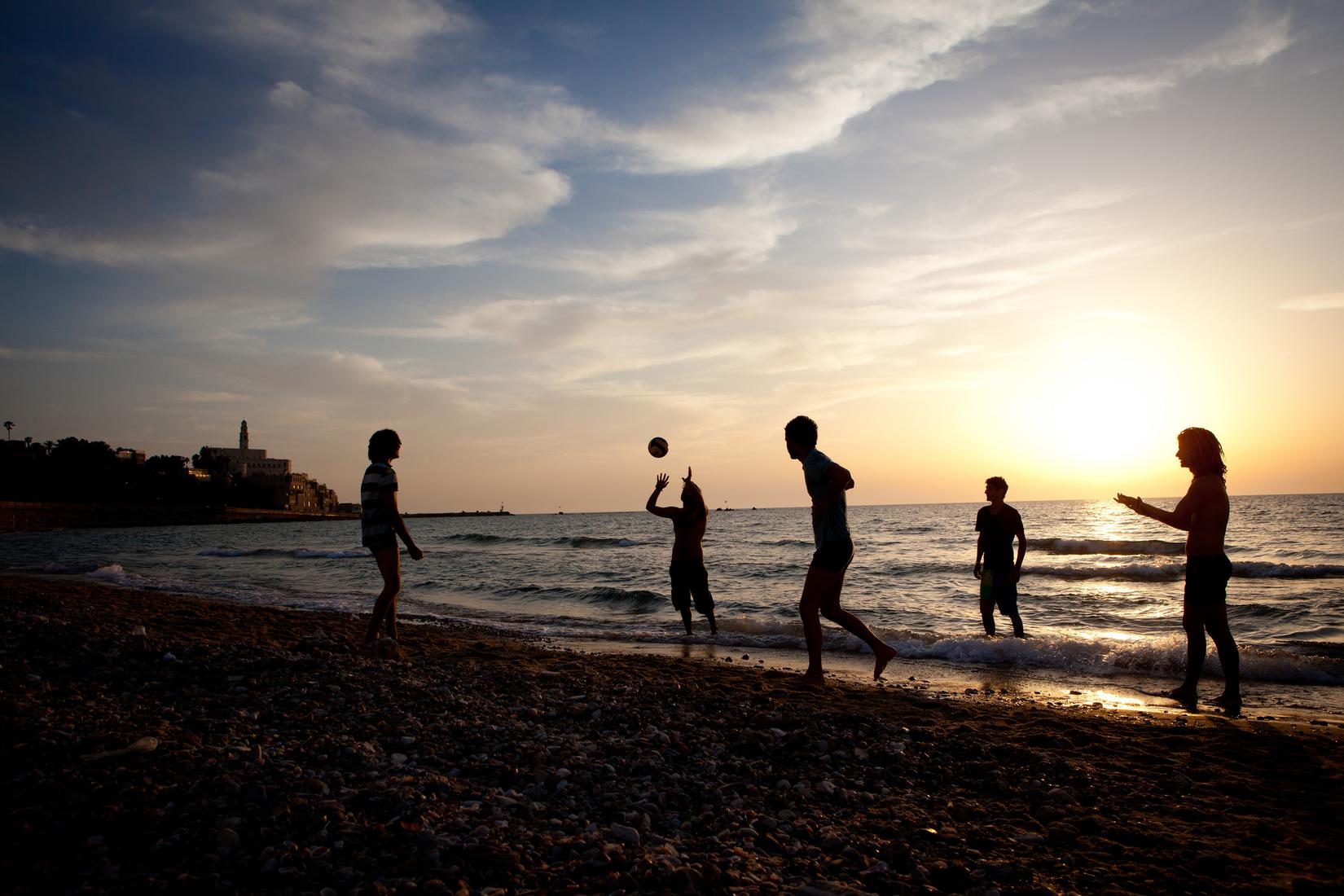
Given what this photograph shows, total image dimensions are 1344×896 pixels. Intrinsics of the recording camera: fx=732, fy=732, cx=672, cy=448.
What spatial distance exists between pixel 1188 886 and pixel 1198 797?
140 centimetres

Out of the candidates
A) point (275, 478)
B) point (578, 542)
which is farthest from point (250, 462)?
point (578, 542)

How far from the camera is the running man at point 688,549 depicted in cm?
1121

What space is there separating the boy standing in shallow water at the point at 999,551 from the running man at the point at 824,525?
13.5 feet

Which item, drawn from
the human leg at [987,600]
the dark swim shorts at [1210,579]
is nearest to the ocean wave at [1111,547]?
the human leg at [987,600]

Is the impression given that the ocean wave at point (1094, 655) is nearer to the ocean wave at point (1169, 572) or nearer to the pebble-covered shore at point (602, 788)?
the pebble-covered shore at point (602, 788)

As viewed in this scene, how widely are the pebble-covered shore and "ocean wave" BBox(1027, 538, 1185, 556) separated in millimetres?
30641

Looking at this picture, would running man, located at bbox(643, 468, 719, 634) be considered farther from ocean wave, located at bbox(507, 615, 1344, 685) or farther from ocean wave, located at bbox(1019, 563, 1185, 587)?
ocean wave, located at bbox(1019, 563, 1185, 587)

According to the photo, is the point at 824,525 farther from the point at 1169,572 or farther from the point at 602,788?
the point at 1169,572

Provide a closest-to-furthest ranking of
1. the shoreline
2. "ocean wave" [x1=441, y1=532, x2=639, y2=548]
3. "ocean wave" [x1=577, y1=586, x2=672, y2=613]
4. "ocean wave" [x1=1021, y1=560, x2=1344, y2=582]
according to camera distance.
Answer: "ocean wave" [x1=577, y1=586, x2=672, y2=613] → "ocean wave" [x1=1021, y1=560, x2=1344, y2=582] → "ocean wave" [x1=441, y1=532, x2=639, y2=548] → the shoreline

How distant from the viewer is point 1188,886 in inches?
128

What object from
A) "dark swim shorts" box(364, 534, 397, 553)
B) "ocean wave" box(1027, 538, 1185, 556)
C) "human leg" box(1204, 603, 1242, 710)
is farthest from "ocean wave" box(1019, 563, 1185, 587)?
"dark swim shorts" box(364, 534, 397, 553)

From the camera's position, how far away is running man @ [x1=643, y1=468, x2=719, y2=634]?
1121 centimetres

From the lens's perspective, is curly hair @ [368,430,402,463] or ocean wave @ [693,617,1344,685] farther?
ocean wave @ [693,617,1344,685]

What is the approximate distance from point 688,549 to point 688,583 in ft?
2.05
